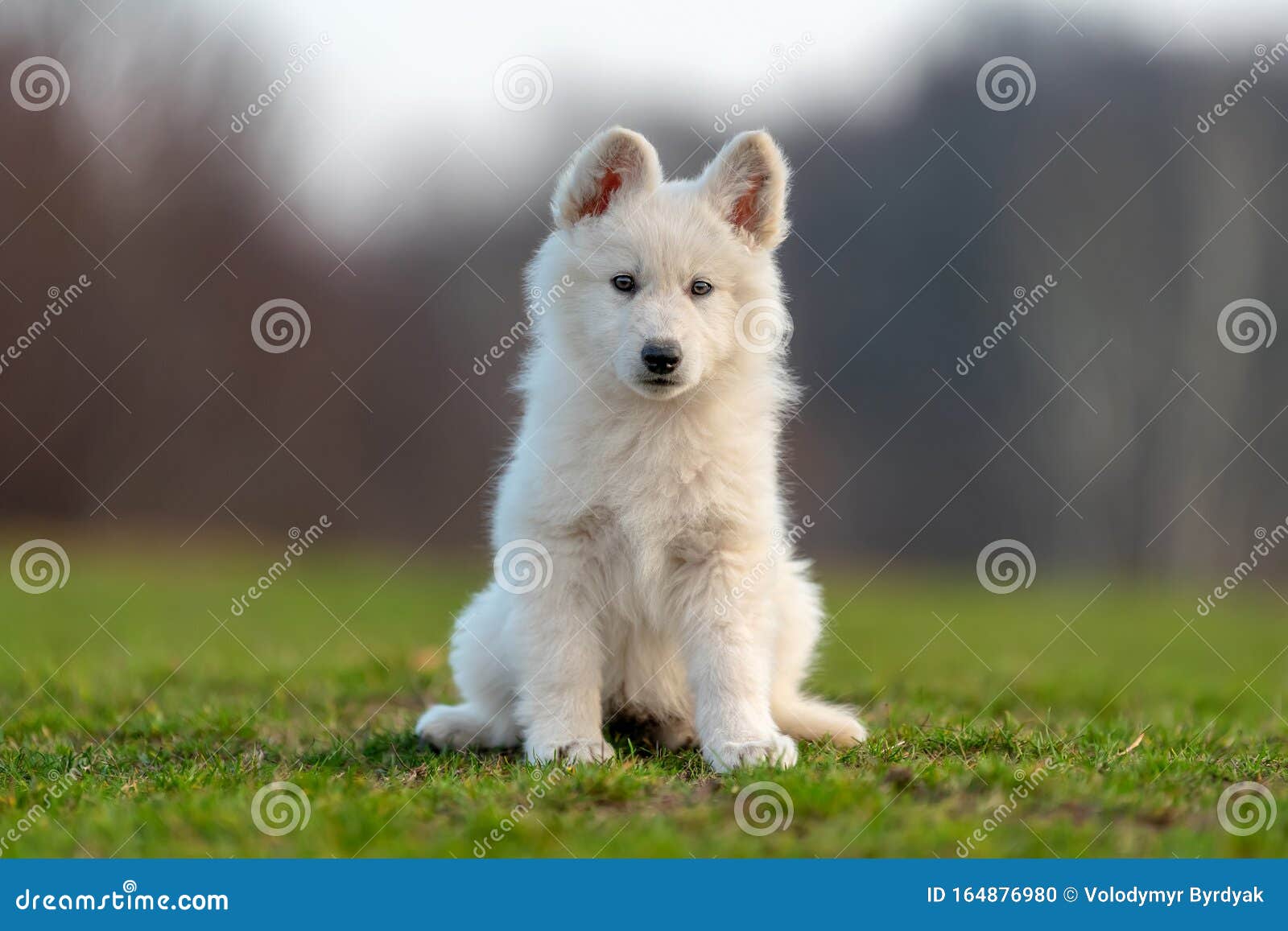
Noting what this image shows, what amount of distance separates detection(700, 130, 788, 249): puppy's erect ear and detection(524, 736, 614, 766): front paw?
86.6 inches

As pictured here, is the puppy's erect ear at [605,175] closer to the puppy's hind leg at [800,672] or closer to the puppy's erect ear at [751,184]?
the puppy's erect ear at [751,184]

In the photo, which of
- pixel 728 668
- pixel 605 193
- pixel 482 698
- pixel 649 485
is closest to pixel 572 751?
pixel 728 668

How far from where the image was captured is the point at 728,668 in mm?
4691

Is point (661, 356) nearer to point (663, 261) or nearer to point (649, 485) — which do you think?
point (663, 261)

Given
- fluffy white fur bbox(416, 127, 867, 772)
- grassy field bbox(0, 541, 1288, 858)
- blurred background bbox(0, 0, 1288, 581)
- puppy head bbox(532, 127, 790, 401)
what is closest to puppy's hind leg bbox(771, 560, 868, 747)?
fluffy white fur bbox(416, 127, 867, 772)

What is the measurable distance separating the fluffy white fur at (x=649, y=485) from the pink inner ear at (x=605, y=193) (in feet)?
0.04

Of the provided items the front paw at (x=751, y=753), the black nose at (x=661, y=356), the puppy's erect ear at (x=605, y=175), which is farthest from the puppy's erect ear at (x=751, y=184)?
the front paw at (x=751, y=753)

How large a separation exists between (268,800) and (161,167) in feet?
67.4

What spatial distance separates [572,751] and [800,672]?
1424 mm

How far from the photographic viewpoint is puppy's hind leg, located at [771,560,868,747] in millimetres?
5117

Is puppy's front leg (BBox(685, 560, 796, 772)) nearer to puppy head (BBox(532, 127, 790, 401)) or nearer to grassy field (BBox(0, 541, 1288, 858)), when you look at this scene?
grassy field (BBox(0, 541, 1288, 858))

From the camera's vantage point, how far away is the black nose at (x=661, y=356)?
15.2 ft

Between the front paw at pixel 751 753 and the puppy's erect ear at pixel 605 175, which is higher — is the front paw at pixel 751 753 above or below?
below

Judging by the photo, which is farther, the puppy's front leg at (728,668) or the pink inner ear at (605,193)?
the pink inner ear at (605,193)
